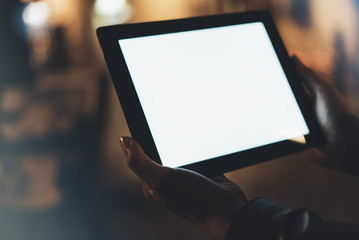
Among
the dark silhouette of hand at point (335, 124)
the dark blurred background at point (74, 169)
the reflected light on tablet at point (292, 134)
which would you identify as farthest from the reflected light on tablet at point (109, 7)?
the reflected light on tablet at point (292, 134)

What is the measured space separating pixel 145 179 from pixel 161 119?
111 mm

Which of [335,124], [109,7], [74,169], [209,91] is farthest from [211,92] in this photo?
[109,7]

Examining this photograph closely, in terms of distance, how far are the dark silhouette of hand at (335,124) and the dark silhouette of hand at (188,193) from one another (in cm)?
41

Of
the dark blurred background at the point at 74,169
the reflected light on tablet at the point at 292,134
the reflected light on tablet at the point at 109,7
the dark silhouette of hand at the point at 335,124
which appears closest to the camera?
the reflected light on tablet at the point at 292,134

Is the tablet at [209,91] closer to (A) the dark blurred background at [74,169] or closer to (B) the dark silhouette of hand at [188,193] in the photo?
(B) the dark silhouette of hand at [188,193]

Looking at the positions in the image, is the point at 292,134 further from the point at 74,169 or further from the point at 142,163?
the point at 74,169

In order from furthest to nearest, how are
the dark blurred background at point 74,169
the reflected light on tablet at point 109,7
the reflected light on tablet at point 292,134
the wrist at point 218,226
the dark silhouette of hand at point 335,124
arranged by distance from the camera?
the reflected light on tablet at point 109,7 < the dark blurred background at point 74,169 < the dark silhouette of hand at point 335,124 < the reflected light on tablet at point 292,134 < the wrist at point 218,226

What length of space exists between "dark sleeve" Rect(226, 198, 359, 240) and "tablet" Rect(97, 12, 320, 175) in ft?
0.50

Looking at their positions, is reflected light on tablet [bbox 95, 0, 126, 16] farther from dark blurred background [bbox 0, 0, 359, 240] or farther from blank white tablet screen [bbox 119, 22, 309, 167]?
blank white tablet screen [bbox 119, 22, 309, 167]

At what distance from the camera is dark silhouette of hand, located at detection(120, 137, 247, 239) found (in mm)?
689

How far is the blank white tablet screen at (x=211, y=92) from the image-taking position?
74cm

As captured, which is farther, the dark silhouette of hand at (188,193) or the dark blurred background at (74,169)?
the dark blurred background at (74,169)

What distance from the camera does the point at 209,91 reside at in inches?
31.5

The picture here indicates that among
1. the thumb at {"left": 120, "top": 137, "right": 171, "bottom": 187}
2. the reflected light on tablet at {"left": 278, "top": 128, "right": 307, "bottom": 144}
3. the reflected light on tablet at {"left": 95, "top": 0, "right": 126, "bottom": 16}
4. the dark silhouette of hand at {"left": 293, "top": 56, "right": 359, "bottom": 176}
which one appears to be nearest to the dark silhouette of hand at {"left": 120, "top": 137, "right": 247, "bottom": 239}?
the thumb at {"left": 120, "top": 137, "right": 171, "bottom": 187}
